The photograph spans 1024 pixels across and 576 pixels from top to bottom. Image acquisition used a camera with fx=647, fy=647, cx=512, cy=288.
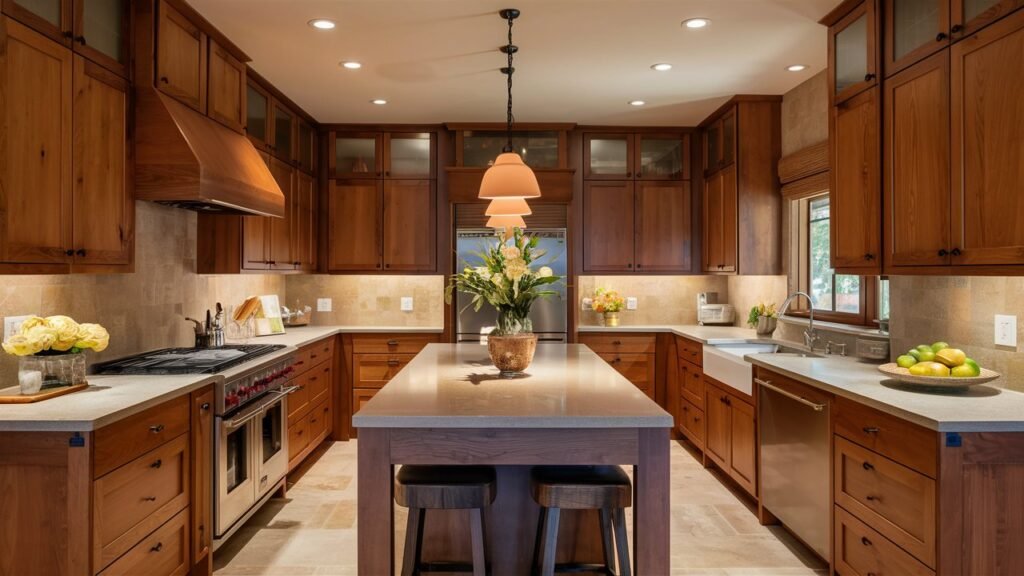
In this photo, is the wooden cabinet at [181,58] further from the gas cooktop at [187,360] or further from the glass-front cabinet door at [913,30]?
the glass-front cabinet door at [913,30]

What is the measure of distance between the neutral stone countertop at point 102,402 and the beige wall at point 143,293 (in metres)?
0.36

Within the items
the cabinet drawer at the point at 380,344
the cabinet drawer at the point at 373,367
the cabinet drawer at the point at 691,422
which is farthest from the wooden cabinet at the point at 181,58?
the cabinet drawer at the point at 691,422

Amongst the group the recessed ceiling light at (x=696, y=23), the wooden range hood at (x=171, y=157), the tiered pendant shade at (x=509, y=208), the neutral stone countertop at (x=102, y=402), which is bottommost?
the neutral stone countertop at (x=102, y=402)

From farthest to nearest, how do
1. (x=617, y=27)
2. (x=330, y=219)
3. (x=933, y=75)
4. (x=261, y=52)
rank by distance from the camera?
1. (x=330, y=219)
2. (x=261, y=52)
3. (x=617, y=27)
4. (x=933, y=75)

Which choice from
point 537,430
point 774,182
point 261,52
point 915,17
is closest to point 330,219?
point 261,52

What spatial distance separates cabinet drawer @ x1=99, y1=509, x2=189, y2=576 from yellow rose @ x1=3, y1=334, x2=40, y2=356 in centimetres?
77

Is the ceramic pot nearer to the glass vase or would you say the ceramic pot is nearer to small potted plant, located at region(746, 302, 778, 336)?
the glass vase

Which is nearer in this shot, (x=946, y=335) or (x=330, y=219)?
(x=946, y=335)

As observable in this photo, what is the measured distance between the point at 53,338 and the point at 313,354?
7.74ft

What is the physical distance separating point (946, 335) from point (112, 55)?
3.76 metres

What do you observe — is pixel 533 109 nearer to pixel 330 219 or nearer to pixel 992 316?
pixel 330 219

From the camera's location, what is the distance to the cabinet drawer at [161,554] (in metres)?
2.22

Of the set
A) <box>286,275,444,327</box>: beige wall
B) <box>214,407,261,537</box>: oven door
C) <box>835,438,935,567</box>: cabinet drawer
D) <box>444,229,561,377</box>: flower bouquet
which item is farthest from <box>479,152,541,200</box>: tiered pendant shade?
<box>286,275,444,327</box>: beige wall

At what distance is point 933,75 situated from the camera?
8.07 ft
